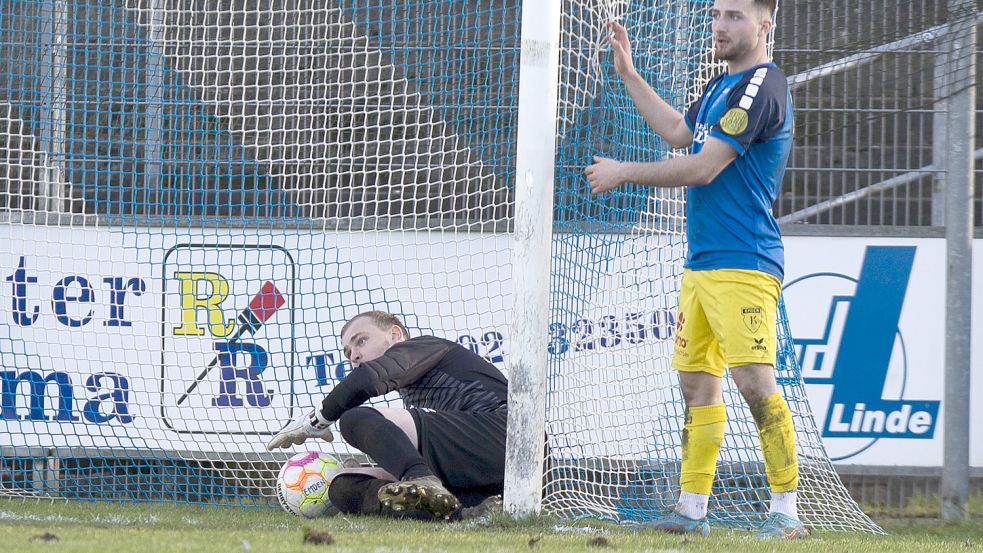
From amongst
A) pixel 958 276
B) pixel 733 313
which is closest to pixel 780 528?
pixel 733 313

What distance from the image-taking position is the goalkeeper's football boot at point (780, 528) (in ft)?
12.3

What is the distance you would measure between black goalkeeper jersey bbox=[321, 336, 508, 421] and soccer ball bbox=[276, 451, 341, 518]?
0.90ft

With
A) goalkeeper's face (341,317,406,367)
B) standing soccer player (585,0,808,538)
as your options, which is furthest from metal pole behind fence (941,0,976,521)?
goalkeeper's face (341,317,406,367)

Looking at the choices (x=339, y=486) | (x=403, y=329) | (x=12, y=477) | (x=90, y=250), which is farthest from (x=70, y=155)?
(x=339, y=486)

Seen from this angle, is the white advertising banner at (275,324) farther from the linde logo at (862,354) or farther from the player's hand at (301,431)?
the player's hand at (301,431)

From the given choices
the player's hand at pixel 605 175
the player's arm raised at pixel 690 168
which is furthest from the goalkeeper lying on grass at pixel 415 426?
the player's arm raised at pixel 690 168

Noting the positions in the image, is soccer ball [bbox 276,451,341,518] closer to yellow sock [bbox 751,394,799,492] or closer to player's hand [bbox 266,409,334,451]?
player's hand [bbox 266,409,334,451]

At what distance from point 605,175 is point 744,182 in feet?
1.43

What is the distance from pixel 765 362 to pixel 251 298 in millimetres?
2939

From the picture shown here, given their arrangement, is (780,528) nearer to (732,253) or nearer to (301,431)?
(732,253)

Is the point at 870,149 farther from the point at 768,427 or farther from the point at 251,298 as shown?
the point at 251,298

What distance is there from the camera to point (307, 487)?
4410 millimetres

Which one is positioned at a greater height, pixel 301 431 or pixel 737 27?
pixel 737 27

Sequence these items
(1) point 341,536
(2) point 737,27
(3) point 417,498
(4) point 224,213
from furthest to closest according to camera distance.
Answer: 1. (4) point 224,213
2. (3) point 417,498
3. (2) point 737,27
4. (1) point 341,536
